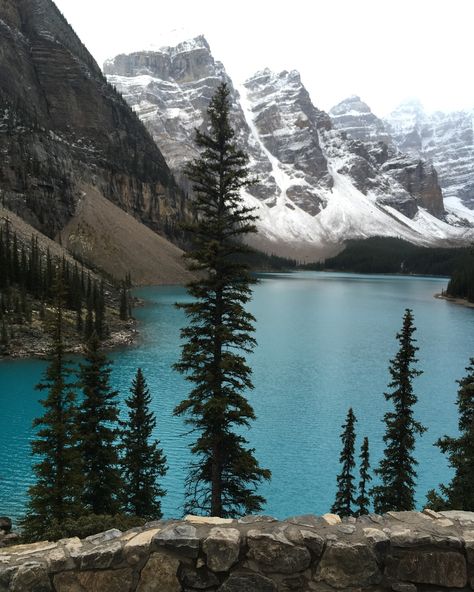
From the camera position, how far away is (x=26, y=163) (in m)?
162

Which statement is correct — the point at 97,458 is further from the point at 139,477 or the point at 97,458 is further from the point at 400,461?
the point at 400,461

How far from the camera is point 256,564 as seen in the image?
6.39 metres

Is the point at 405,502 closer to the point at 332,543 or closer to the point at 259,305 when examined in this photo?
the point at 332,543

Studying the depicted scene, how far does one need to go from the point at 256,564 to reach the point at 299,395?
4282 centimetres

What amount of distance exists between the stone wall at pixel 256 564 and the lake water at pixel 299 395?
2031 cm

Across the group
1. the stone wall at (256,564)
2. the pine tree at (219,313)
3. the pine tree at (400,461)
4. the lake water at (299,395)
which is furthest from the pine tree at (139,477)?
the stone wall at (256,564)

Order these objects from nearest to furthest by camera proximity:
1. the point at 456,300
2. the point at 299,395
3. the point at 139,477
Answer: the point at 139,477
the point at 299,395
the point at 456,300

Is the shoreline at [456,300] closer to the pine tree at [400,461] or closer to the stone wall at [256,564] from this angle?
the pine tree at [400,461]

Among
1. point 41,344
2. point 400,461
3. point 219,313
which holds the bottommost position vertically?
point 41,344

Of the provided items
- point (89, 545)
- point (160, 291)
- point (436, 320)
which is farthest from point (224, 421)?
point (160, 291)

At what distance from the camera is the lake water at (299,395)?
96.0 ft

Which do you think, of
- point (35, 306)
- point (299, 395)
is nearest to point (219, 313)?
point (299, 395)

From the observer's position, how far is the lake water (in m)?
29.2

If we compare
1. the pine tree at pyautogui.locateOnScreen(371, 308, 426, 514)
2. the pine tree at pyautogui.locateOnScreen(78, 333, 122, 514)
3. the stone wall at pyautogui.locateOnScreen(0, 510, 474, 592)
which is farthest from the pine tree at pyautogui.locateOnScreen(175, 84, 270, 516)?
the stone wall at pyautogui.locateOnScreen(0, 510, 474, 592)
